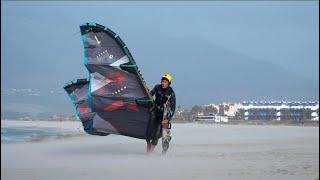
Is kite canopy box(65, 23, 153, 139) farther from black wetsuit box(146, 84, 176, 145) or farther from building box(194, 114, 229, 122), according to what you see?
building box(194, 114, 229, 122)

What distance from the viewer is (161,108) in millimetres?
11531

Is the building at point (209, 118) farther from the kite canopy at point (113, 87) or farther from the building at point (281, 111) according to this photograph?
the kite canopy at point (113, 87)

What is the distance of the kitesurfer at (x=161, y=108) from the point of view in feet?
→ 37.7

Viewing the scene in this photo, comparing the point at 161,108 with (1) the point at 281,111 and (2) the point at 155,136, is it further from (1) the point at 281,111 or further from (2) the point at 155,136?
(1) the point at 281,111

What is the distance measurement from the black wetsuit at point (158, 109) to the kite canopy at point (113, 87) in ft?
0.52

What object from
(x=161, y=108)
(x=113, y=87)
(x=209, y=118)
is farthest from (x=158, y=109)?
(x=209, y=118)

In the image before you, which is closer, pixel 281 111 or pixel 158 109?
pixel 158 109

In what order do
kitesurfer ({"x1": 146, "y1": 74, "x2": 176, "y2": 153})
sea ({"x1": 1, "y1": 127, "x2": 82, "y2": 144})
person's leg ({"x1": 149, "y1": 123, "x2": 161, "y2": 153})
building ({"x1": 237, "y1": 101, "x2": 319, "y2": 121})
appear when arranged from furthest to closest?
1. building ({"x1": 237, "y1": 101, "x2": 319, "y2": 121})
2. sea ({"x1": 1, "y1": 127, "x2": 82, "y2": 144})
3. person's leg ({"x1": 149, "y1": 123, "x2": 161, "y2": 153})
4. kitesurfer ({"x1": 146, "y1": 74, "x2": 176, "y2": 153})

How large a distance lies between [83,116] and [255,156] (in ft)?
13.9

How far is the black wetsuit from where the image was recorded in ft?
37.8

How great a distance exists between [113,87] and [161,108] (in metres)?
1.08

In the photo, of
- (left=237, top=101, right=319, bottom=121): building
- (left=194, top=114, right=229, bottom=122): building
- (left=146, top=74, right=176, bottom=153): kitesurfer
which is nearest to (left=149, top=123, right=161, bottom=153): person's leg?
(left=146, top=74, right=176, bottom=153): kitesurfer

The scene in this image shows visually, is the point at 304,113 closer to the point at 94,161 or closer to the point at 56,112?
the point at 56,112

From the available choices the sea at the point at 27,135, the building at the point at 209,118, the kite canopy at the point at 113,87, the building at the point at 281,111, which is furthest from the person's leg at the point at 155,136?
the building at the point at 281,111
